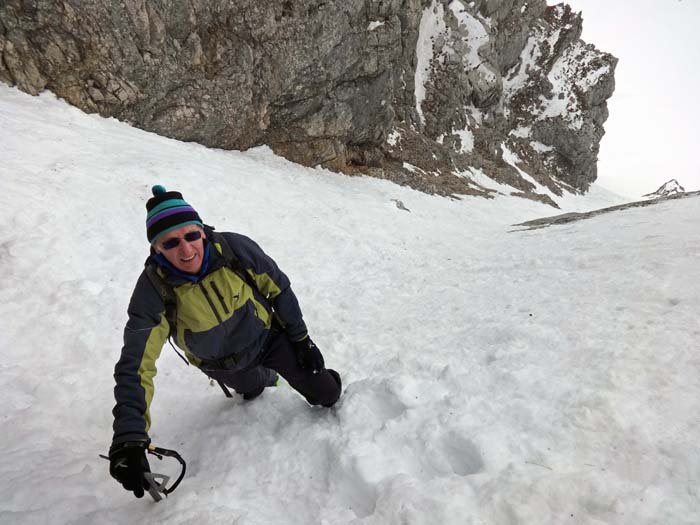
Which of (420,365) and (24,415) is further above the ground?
(420,365)

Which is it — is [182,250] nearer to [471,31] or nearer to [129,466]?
[129,466]

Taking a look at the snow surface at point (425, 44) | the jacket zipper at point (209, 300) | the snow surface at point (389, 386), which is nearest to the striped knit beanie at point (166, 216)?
the jacket zipper at point (209, 300)

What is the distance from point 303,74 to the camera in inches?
790

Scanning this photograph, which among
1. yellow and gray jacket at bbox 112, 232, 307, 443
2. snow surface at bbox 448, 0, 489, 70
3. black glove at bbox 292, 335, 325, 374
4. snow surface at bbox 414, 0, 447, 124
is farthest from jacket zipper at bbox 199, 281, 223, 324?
snow surface at bbox 448, 0, 489, 70

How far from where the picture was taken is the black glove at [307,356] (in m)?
3.82

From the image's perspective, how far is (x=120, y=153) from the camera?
1161cm

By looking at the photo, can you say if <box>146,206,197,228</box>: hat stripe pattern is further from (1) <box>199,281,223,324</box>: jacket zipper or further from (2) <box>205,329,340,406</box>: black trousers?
(2) <box>205,329,340,406</box>: black trousers

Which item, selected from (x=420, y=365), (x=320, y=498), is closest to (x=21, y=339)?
(x=320, y=498)

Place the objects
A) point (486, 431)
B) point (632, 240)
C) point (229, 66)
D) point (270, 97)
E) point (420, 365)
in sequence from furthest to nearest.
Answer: point (270, 97)
point (229, 66)
point (632, 240)
point (420, 365)
point (486, 431)

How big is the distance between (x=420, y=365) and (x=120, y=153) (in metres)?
11.7

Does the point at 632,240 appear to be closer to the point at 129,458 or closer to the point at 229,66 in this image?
the point at 129,458

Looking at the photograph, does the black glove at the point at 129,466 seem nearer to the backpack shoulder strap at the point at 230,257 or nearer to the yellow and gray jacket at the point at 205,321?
the yellow and gray jacket at the point at 205,321

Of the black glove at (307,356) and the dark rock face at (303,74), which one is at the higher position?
the dark rock face at (303,74)

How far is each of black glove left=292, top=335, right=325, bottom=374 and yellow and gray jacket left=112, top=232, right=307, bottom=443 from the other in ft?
0.28
